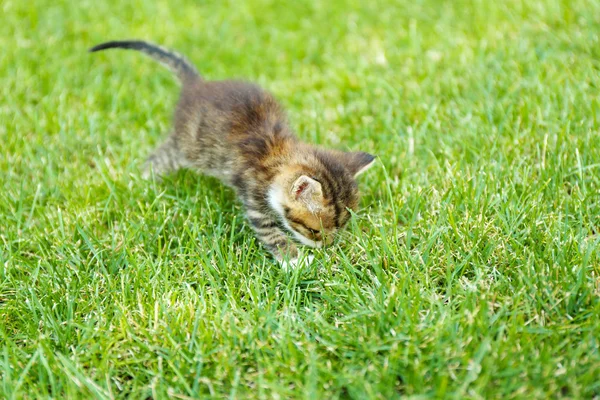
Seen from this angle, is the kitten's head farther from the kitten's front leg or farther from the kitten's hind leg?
the kitten's hind leg

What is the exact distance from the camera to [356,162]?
4.12 m

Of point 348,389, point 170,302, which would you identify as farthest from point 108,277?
point 348,389

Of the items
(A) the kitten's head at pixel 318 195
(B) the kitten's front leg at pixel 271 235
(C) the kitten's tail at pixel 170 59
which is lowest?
(B) the kitten's front leg at pixel 271 235

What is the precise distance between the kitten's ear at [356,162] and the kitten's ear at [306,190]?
0.34 meters

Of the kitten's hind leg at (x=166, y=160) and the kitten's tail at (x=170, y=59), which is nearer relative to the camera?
the kitten's hind leg at (x=166, y=160)

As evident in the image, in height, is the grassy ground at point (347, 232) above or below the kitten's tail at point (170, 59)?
→ below

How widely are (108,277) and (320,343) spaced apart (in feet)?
4.46

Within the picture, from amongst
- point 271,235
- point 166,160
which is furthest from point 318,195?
point 166,160

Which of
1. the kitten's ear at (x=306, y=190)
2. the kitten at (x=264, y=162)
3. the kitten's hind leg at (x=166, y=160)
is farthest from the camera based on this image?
the kitten's hind leg at (x=166, y=160)

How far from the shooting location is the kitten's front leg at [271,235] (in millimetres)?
4039

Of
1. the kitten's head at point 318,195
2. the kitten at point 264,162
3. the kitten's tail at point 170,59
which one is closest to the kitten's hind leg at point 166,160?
the kitten at point 264,162

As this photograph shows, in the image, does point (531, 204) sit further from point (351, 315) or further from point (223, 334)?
point (223, 334)

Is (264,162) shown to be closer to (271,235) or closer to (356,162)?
(271,235)

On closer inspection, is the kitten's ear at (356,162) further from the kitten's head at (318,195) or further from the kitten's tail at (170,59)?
the kitten's tail at (170,59)
